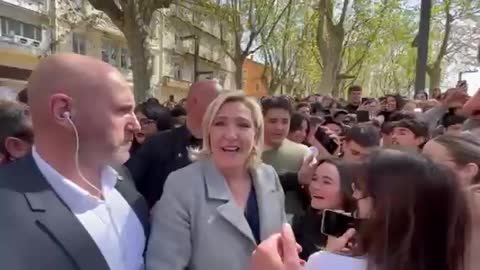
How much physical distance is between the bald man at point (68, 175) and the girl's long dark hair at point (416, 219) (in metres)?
0.77

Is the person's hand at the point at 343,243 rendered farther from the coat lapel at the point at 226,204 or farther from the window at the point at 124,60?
the window at the point at 124,60

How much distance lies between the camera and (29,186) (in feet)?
5.16

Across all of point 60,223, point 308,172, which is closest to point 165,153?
point 308,172

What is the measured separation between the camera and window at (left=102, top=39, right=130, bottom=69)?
34.3 m

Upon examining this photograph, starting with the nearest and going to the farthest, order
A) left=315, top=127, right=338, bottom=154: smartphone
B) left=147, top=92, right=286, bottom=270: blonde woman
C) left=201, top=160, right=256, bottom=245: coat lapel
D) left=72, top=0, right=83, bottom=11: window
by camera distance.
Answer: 1. left=147, top=92, right=286, bottom=270: blonde woman
2. left=201, top=160, right=256, bottom=245: coat lapel
3. left=315, top=127, right=338, bottom=154: smartphone
4. left=72, top=0, right=83, bottom=11: window

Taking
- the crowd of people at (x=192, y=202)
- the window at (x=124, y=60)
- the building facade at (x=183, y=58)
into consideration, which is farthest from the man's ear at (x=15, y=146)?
the building facade at (x=183, y=58)

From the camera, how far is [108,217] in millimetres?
1720

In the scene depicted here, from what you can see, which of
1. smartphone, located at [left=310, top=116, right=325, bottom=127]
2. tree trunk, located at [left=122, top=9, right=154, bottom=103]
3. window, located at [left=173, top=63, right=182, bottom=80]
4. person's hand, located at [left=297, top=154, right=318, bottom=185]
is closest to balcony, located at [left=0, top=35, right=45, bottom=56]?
tree trunk, located at [left=122, top=9, right=154, bottom=103]

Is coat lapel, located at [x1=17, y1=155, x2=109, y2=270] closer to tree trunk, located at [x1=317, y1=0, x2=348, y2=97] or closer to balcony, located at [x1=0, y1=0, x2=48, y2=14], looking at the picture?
tree trunk, located at [x1=317, y1=0, x2=348, y2=97]

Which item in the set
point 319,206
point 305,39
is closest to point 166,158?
point 319,206

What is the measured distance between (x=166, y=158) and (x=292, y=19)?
30103mm

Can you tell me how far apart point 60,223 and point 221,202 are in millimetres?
859

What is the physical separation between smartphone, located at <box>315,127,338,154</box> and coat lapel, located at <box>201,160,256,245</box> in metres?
2.41

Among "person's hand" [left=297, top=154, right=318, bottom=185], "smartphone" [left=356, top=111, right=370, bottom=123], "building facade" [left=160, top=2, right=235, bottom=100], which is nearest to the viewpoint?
"person's hand" [left=297, top=154, right=318, bottom=185]
